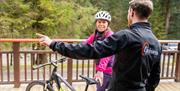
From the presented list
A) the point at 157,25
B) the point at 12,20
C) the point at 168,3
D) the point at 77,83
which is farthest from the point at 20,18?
the point at 168,3

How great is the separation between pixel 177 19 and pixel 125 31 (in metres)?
27.9

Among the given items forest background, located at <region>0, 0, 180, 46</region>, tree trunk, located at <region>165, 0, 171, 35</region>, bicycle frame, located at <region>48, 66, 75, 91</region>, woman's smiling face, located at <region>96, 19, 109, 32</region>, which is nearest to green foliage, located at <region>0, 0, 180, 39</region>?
forest background, located at <region>0, 0, 180, 46</region>

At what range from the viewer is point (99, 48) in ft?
Result: 6.66

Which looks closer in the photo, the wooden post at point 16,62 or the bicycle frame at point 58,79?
the bicycle frame at point 58,79

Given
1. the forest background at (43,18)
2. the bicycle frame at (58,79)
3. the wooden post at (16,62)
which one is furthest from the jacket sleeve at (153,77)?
the forest background at (43,18)

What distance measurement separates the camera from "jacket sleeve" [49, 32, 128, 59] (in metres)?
2.02

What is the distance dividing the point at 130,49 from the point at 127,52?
0.03m

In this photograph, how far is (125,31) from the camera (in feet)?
6.75

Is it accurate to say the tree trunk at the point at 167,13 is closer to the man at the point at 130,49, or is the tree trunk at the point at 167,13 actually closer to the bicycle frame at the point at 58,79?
the bicycle frame at the point at 58,79

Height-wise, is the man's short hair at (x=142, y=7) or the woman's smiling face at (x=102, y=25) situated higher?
the man's short hair at (x=142, y=7)

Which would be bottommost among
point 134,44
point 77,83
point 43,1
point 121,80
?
point 77,83

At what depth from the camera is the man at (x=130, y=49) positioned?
6.66 ft

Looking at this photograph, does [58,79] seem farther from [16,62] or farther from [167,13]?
[167,13]

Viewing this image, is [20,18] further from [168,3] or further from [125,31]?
[168,3]
